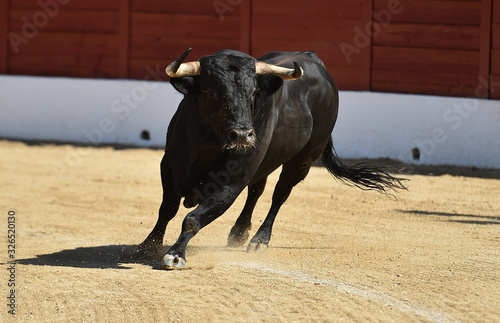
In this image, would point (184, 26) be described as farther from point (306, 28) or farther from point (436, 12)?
point (436, 12)

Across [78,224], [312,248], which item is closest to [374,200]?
[312,248]

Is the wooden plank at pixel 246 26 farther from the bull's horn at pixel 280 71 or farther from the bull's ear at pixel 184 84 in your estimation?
the bull's ear at pixel 184 84

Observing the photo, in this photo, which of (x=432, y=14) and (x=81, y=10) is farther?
(x=81, y=10)

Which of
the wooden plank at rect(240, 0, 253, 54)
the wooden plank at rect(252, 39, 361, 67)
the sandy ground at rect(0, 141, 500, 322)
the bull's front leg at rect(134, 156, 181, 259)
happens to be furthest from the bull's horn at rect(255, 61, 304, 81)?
the wooden plank at rect(240, 0, 253, 54)

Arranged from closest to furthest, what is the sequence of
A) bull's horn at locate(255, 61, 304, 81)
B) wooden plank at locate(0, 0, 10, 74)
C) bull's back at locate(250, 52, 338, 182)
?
bull's horn at locate(255, 61, 304, 81) < bull's back at locate(250, 52, 338, 182) < wooden plank at locate(0, 0, 10, 74)

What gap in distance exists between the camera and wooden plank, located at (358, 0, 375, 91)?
11.3 metres

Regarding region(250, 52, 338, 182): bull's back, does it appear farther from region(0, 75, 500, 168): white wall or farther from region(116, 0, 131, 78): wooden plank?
region(116, 0, 131, 78): wooden plank

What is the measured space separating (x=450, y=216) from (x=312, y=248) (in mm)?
1925

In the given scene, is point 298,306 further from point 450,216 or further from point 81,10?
point 81,10

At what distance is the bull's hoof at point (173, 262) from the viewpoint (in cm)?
536

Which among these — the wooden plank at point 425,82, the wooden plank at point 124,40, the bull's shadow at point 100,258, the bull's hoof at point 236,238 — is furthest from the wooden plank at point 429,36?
the bull's shadow at point 100,258

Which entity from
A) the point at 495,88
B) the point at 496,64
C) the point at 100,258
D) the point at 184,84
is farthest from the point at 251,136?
the point at 496,64

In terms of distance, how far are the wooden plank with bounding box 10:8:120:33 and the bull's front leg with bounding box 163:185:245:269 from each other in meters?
7.54

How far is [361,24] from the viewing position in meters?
11.4
